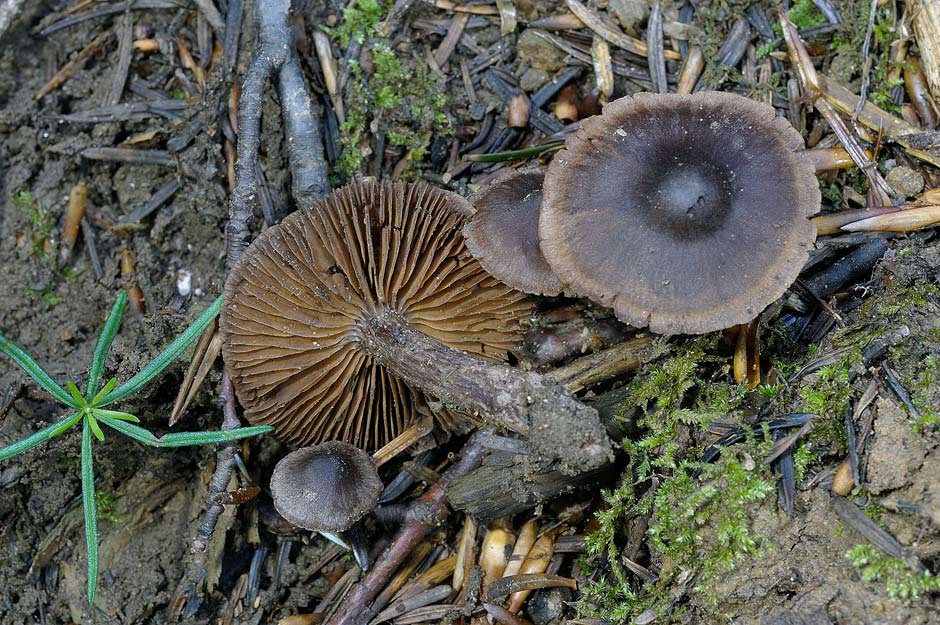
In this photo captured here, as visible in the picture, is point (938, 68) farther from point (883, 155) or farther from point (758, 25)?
point (758, 25)

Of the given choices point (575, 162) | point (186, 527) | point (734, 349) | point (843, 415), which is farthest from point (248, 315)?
point (843, 415)

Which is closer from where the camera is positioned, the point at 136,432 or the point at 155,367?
the point at 136,432

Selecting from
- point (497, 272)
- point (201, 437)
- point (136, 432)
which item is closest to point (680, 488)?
point (497, 272)

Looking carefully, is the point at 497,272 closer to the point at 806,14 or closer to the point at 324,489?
the point at 324,489

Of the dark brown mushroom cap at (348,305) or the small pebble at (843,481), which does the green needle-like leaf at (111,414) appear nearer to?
the dark brown mushroom cap at (348,305)

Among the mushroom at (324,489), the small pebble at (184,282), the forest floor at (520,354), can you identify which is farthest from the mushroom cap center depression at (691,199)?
the small pebble at (184,282)

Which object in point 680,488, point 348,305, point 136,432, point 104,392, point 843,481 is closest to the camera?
point 843,481
